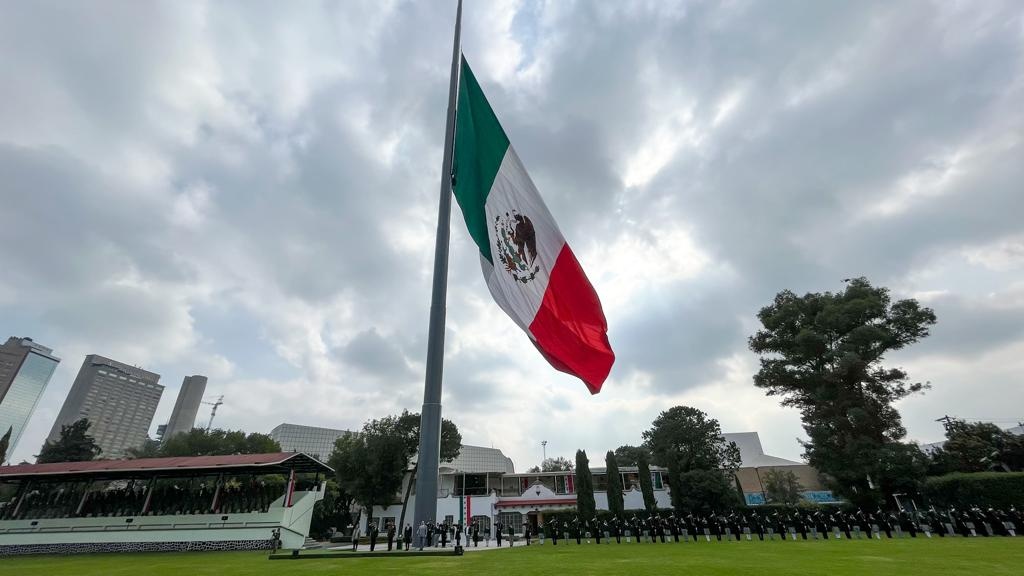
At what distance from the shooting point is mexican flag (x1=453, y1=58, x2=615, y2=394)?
9102 mm

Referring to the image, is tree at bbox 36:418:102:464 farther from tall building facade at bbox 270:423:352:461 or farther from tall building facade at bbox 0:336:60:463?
tall building facade at bbox 0:336:60:463

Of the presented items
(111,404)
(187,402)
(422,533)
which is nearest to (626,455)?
(422,533)

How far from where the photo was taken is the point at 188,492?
1069 inches

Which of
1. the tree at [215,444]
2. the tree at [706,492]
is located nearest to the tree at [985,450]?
the tree at [706,492]

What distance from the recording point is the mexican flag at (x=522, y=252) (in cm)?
910

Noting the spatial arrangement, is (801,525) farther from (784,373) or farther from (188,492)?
(188,492)

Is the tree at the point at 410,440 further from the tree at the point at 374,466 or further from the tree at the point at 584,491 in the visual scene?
the tree at the point at 584,491

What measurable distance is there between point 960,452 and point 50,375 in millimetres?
189853

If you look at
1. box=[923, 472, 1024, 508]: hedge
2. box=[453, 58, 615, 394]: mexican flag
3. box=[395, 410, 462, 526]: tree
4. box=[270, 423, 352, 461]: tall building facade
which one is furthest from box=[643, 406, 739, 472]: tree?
box=[270, 423, 352, 461]: tall building facade

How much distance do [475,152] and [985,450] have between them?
45.9 metres

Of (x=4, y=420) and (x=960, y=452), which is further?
(x=4, y=420)

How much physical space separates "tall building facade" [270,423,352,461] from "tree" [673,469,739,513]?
80.4 meters

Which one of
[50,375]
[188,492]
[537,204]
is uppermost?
[50,375]

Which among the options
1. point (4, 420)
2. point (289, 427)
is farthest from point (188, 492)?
point (4, 420)
